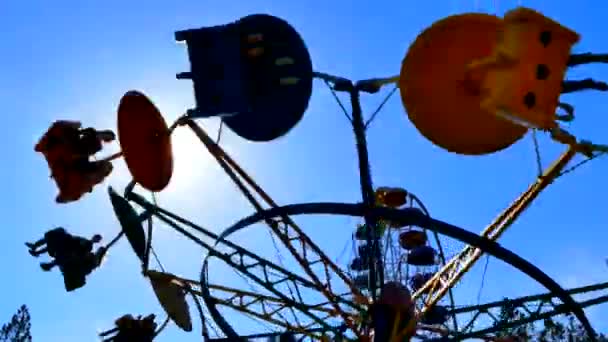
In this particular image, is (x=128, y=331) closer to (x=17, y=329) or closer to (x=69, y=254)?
(x=69, y=254)

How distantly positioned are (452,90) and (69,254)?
691 cm

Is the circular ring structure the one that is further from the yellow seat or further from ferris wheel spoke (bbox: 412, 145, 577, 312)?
the yellow seat

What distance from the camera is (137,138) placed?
43.7 feet

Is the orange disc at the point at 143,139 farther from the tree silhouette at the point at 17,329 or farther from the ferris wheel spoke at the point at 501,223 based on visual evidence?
the tree silhouette at the point at 17,329

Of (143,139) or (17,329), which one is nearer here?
(143,139)

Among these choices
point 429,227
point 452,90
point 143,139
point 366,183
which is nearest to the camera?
point 452,90

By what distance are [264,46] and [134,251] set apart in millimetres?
4298

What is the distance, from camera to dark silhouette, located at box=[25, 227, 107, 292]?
43.4 ft

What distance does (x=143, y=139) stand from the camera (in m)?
13.3

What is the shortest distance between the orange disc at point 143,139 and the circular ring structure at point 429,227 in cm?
172

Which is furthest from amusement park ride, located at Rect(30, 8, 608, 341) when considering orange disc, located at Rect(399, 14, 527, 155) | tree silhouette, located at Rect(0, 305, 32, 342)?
tree silhouette, located at Rect(0, 305, 32, 342)

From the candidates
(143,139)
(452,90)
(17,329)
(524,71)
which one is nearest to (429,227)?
(452,90)

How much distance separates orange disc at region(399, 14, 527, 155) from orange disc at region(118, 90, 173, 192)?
14.9ft

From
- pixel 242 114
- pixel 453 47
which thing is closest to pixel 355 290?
pixel 242 114
